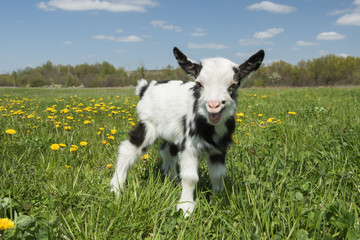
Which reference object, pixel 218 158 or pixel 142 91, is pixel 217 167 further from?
pixel 142 91

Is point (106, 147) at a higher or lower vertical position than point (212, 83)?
lower

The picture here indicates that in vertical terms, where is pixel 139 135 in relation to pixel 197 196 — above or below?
above

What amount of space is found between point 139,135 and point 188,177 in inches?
45.0

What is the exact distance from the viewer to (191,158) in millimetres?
2639

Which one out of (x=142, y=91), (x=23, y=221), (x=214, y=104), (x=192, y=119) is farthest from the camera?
(x=142, y=91)

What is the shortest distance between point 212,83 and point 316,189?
1.44 m

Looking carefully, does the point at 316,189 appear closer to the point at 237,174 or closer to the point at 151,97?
the point at 237,174

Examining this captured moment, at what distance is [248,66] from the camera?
2.49m

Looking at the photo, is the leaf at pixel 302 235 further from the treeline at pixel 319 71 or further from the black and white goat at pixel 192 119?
the treeline at pixel 319 71

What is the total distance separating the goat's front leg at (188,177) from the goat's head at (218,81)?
1.52ft

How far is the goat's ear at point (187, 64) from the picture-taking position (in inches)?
101

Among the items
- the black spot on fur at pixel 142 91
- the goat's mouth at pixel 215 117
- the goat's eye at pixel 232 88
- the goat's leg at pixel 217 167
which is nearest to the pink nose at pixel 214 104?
→ the goat's mouth at pixel 215 117

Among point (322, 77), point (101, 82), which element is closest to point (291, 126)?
point (322, 77)

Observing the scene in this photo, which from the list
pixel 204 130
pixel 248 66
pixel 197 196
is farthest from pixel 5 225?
pixel 248 66
